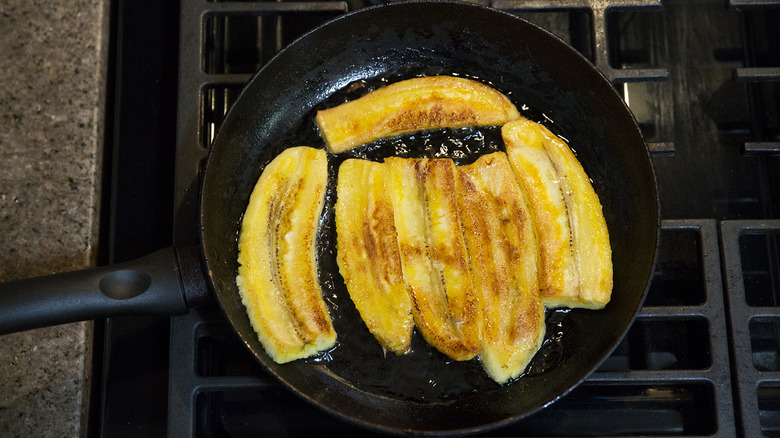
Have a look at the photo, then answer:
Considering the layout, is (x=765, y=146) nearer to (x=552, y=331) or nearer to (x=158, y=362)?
(x=552, y=331)

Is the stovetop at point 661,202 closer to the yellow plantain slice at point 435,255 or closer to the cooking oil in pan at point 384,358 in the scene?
the cooking oil in pan at point 384,358

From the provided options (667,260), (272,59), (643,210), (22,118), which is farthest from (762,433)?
(22,118)

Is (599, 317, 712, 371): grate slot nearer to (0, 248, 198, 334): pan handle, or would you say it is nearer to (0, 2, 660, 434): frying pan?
(0, 2, 660, 434): frying pan

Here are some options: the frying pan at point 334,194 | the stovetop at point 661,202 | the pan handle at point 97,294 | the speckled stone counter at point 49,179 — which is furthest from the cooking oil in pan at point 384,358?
the speckled stone counter at point 49,179

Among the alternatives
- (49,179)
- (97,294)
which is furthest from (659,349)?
(49,179)

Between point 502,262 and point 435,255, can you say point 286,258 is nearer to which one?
point 435,255
